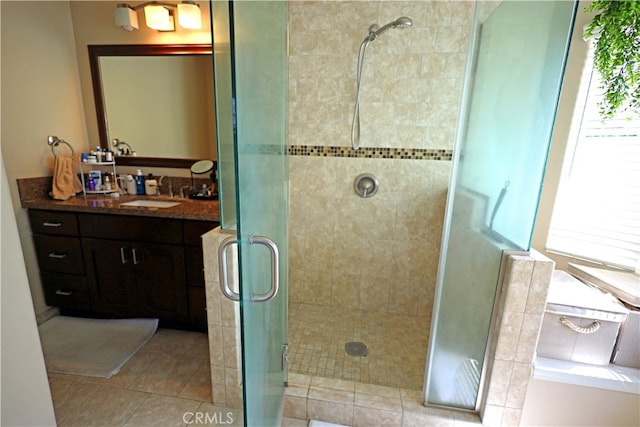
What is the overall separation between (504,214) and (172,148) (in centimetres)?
237

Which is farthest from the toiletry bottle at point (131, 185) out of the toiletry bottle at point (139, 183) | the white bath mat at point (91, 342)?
the white bath mat at point (91, 342)

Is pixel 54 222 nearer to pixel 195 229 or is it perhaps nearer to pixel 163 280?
pixel 163 280

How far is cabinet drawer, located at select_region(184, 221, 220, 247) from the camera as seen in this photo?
1.88 m

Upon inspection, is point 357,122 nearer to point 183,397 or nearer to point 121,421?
point 183,397

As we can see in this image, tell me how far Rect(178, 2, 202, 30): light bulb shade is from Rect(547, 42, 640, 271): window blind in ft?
8.57

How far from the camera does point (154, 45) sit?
223 cm

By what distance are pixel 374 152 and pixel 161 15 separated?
6.05 ft

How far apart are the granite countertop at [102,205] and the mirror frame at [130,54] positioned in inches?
13.5

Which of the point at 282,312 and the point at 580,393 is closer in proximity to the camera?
the point at 580,393

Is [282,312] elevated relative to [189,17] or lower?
lower

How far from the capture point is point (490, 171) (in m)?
1.25

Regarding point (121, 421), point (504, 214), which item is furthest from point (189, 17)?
point (121, 421)

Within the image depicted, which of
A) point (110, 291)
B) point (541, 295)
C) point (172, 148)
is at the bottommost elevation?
point (110, 291)

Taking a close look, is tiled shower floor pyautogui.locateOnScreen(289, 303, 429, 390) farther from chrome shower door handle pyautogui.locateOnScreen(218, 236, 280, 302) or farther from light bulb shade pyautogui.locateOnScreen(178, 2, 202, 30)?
light bulb shade pyautogui.locateOnScreen(178, 2, 202, 30)
